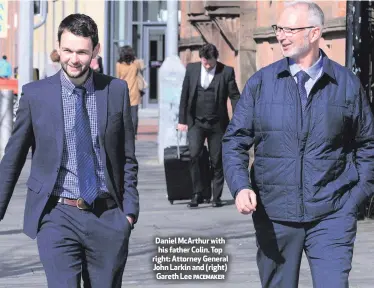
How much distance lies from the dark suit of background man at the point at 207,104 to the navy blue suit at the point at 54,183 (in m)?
8.50

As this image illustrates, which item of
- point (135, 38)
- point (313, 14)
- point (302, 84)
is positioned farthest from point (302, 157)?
point (135, 38)

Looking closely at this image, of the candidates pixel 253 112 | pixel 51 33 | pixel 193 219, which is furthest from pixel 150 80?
pixel 253 112

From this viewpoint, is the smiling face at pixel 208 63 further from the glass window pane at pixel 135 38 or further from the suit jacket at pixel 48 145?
the glass window pane at pixel 135 38

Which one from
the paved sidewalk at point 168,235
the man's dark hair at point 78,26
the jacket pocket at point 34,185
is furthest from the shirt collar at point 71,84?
the paved sidewalk at point 168,235

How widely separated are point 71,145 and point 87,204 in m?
0.27

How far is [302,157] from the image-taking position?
21.8ft

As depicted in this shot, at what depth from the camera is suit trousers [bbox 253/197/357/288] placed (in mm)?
6578

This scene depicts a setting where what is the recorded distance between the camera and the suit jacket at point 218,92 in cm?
1509

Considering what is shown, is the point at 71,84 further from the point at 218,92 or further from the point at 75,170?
the point at 218,92

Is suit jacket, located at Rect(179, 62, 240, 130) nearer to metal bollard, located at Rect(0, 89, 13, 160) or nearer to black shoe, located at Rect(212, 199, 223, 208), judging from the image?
black shoe, located at Rect(212, 199, 223, 208)

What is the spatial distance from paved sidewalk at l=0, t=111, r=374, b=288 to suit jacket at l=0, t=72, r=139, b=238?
333 centimetres

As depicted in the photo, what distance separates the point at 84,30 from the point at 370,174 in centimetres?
153

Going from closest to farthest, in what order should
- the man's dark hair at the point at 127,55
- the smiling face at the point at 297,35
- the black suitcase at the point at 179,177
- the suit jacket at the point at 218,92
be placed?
the smiling face at the point at 297,35
the suit jacket at the point at 218,92
the black suitcase at the point at 179,177
the man's dark hair at the point at 127,55

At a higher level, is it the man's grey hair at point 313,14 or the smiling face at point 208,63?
the man's grey hair at point 313,14
